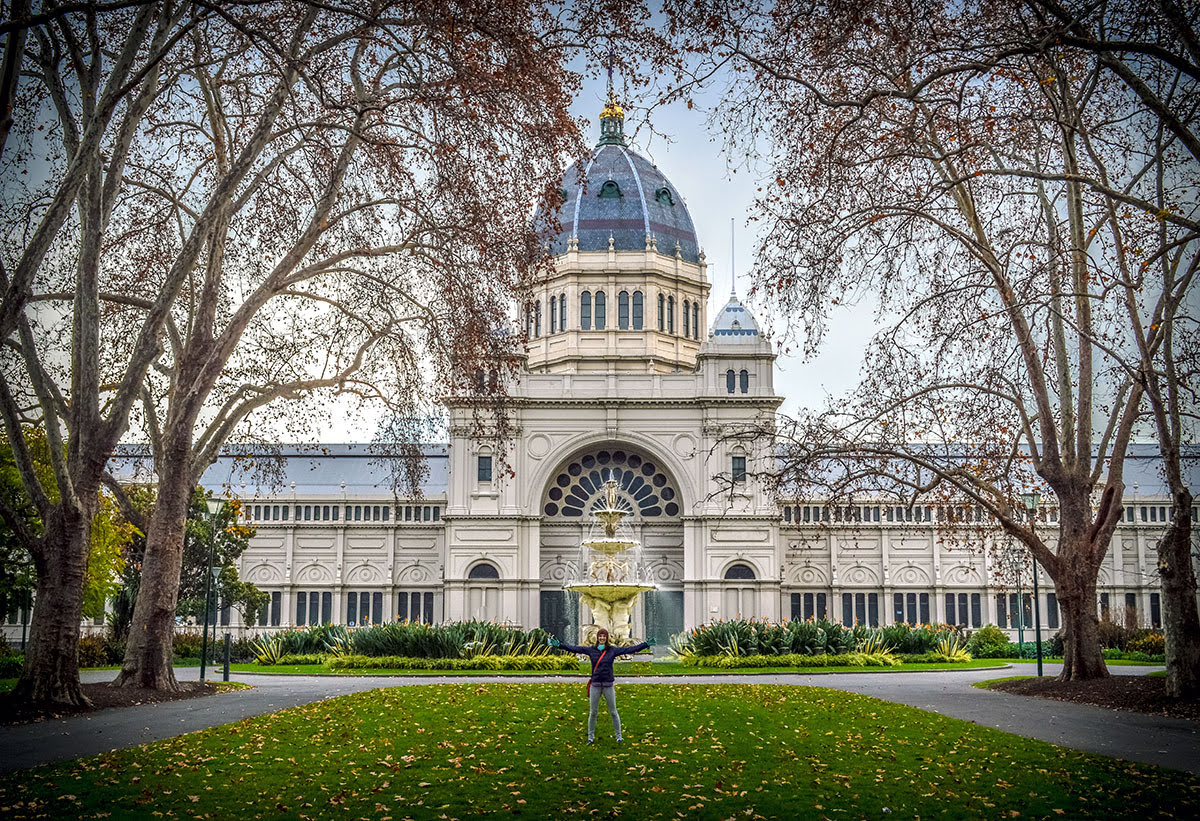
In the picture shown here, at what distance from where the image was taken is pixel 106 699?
1873 cm

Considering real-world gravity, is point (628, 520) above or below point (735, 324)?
below

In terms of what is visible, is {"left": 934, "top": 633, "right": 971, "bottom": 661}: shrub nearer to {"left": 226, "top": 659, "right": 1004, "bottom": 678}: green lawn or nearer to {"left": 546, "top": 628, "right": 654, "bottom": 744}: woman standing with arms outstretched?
{"left": 226, "top": 659, "right": 1004, "bottom": 678}: green lawn

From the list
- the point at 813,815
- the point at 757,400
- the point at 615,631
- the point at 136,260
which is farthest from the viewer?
the point at 757,400

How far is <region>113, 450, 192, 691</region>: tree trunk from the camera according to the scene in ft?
67.9

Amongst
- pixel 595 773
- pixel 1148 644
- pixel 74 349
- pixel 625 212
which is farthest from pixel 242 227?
pixel 625 212

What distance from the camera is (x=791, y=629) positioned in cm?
3669

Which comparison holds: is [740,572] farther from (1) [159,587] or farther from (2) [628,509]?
(1) [159,587]

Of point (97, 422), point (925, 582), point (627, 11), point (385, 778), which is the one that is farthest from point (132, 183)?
point (925, 582)

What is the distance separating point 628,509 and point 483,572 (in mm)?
8008

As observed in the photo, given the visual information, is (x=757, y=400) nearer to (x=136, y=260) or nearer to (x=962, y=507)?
(x=962, y=507)

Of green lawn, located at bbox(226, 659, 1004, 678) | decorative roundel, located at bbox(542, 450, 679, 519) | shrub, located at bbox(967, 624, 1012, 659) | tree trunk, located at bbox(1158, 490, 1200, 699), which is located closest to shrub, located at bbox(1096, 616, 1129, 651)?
shrub, located at bbox(967, 624, 1012, 659)

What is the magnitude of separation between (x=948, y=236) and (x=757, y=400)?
33.6 metres

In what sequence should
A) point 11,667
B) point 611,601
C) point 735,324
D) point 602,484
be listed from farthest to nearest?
point 735,324, point 602,484, point 611,601, point 11,667

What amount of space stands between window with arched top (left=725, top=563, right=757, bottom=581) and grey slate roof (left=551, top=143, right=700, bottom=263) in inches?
765
